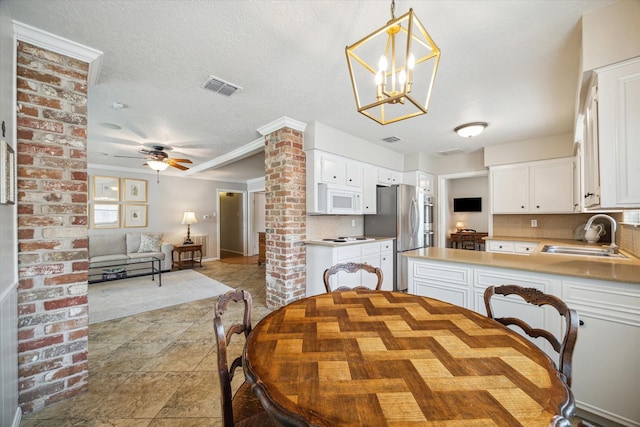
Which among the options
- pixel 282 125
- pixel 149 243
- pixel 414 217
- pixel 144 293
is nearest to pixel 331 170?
pixel 282 125

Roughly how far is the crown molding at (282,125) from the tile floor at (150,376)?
92.9 inches

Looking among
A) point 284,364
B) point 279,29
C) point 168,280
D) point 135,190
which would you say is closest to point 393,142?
point 279,29

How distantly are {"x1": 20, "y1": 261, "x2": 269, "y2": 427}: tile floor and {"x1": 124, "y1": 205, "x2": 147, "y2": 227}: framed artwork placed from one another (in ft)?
11.7

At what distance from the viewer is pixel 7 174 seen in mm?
1333

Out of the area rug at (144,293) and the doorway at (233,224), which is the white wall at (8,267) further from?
the doorway at (233,224)

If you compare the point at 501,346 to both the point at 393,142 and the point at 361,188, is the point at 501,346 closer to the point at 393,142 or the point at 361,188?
the point at 361,188

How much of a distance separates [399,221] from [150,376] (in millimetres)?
3609

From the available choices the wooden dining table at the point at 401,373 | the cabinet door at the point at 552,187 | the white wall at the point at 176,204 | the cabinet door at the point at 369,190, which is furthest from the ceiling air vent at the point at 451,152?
the white wall at the point at 176,204

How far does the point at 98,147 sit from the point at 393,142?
490 cm

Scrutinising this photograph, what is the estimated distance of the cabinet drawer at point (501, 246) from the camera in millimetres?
3943

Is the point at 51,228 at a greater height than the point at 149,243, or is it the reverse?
the point at 51,228

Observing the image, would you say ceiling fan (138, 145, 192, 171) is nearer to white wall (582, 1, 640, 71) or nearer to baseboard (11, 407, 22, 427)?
baseboard (11, 407, 22, 427)

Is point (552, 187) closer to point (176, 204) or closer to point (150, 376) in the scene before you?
point (150, 376)

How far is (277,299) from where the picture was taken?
3.26 meters
